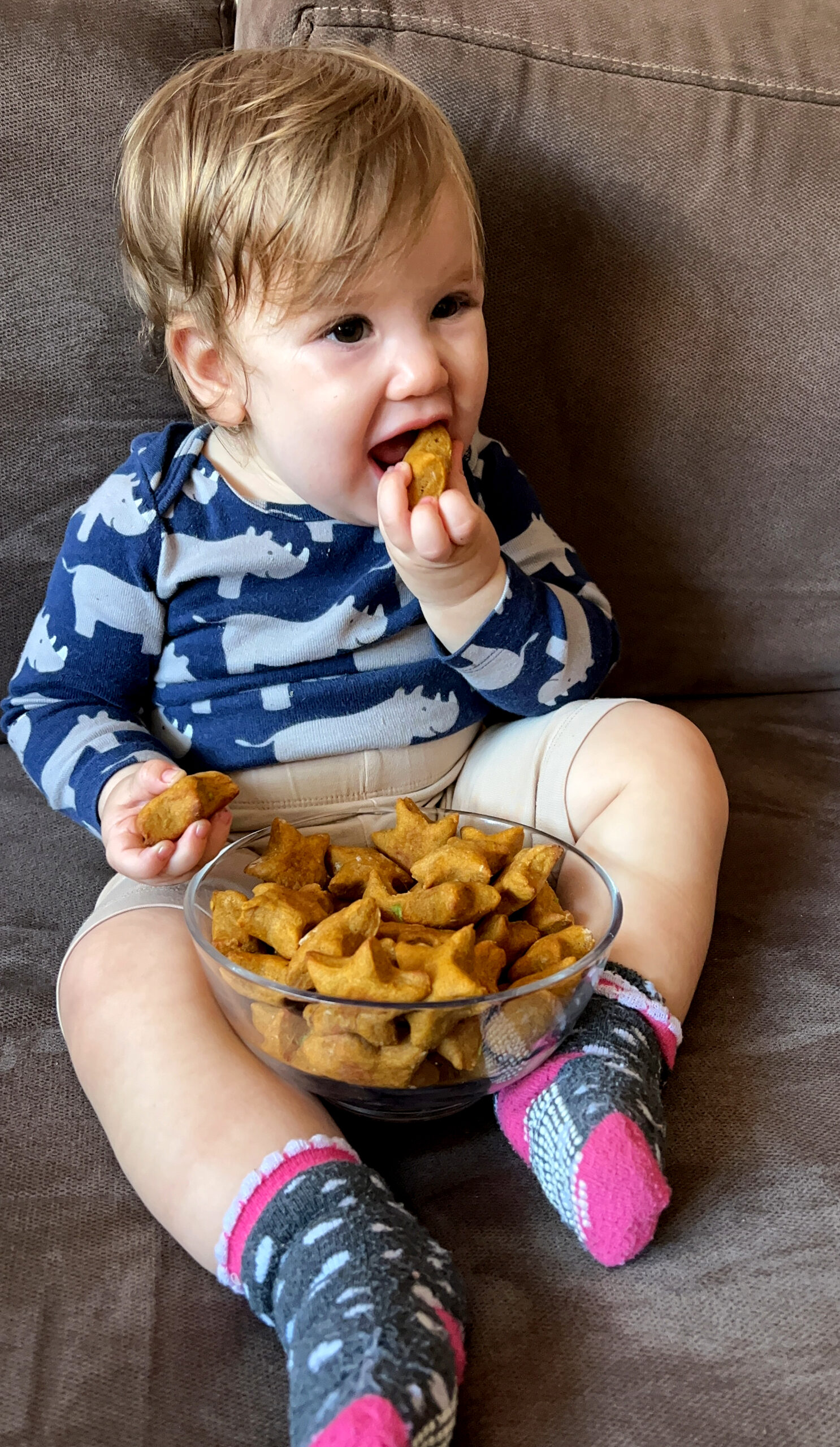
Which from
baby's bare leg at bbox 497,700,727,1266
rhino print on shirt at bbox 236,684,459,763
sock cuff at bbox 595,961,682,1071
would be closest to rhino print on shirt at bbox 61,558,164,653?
rhino print on shirt at bbox 236,684,459,763

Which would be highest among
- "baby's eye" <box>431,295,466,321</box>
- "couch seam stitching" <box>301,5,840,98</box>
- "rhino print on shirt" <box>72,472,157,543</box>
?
"couch seam stitching" <box>301,5,840,98</box>

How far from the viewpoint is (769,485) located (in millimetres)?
1093

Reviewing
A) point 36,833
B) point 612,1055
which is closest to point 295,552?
point 36,833

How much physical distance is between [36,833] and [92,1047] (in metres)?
0.32

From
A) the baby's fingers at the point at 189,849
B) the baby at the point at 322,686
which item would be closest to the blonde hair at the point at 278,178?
the baby at the point at 322,686

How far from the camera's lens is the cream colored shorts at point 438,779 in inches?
35.2

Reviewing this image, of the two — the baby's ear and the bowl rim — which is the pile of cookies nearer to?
the bowl rim

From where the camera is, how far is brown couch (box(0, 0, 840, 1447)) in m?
0.54

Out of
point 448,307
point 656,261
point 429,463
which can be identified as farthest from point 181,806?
point 656,261

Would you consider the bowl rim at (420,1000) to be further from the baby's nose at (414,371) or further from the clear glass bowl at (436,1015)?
the baby's nose at (414,371)

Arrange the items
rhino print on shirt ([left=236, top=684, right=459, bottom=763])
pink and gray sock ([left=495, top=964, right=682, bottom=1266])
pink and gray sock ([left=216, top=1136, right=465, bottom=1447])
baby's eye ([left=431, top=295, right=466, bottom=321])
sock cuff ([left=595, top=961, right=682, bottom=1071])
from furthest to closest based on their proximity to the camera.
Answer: rhino print on shirt ([left=236, top=684, right=459, bottom=763]), baby's eye ([left=431, top=295, right=466, bottom=321]), sock cuff ([left=595, top=961, right=682, bottom=1071]), pink and gray sock ([left=495, top=964, right=682, bottom=1266]), pink and gray sock ([left=216, top=1136, right=465, bottom=1447])

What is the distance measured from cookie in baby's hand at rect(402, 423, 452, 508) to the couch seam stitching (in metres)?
0.37

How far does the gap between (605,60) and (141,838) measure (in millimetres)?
735

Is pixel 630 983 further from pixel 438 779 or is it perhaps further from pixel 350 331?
pixel 350 331
